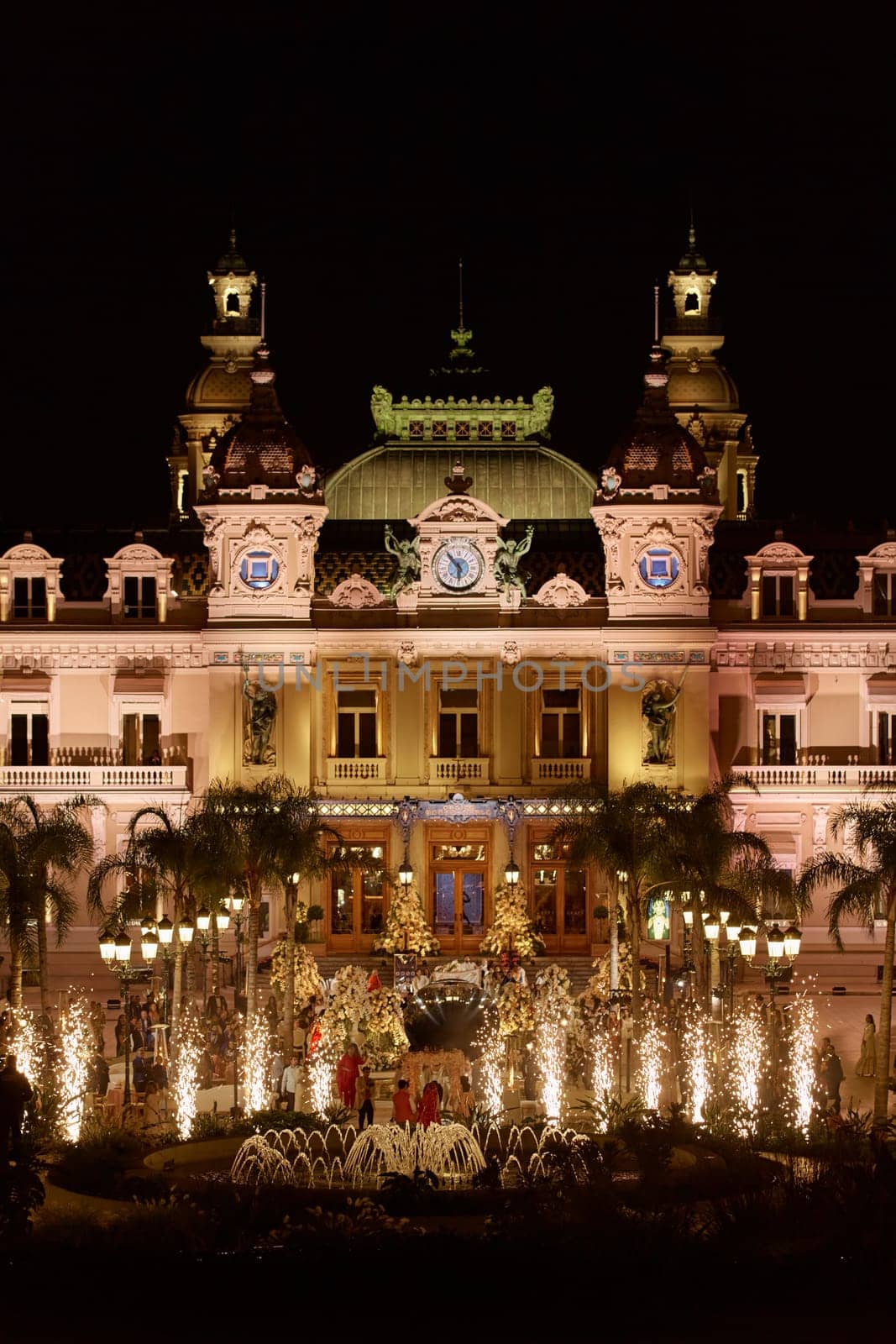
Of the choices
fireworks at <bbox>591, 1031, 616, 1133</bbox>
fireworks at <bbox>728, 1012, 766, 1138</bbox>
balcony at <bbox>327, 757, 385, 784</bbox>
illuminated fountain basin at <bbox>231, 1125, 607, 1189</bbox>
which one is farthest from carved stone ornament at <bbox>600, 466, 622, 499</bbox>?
illuminated fountain basin at <bbox>231, 1125, 607, 1189</bbox>

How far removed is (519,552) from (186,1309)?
143 feet

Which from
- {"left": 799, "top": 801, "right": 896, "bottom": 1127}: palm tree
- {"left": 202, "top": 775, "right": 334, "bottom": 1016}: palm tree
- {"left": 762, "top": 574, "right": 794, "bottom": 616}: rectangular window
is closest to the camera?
{"left": 799, "top": 801, "right": 896, "bottom": 1127}: palm tree

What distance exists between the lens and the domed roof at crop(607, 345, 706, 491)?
71.2 meters

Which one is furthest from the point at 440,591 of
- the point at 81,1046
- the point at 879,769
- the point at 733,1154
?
the point at 733,1154

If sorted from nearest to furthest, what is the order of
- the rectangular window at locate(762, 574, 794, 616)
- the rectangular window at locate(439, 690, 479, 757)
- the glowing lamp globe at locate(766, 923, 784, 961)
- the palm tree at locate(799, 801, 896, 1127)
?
the palm tree at locate(799, 801, 896, 1127)
the glowing lamp globe at locate(766, 923, 784, 961)
the rectangular window at locate(439, 690, 479, 757)
the rectangular window at locate(762, 574, 794, 616)

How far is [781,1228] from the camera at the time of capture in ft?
104

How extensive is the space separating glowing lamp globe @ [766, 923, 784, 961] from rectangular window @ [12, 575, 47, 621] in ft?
109

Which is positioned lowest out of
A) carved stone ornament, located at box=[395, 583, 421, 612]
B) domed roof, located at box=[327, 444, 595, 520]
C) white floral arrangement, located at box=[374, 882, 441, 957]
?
white floral arrangement, located at box=[374, 882, 441, 957]

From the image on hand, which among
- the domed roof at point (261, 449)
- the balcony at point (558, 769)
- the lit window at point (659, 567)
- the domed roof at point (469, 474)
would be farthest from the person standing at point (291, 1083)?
the domed roof at point (469, 474)

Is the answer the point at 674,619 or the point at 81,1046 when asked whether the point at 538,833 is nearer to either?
the point at 674,619

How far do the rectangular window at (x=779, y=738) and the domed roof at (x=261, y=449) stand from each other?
50.3 feet

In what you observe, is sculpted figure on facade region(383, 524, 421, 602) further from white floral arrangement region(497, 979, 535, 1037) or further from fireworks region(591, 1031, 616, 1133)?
fireworks region(591, 1031, 616, 1133)

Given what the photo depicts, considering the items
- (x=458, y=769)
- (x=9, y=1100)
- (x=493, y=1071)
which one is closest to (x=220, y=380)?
(x=458, y=769)

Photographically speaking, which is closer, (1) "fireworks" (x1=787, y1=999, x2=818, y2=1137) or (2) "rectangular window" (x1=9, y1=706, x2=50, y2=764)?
(1) "fireworks" (x1=787, y1=999, x2=818, y2=1137)
